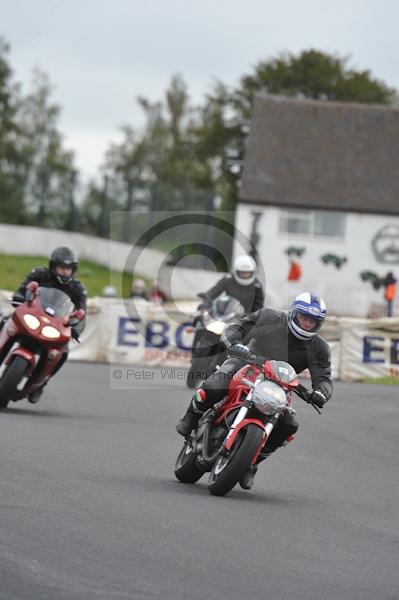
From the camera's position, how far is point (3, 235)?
54.0m

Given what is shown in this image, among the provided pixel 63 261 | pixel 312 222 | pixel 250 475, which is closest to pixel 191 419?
pixel 250 475

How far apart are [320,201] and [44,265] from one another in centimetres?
1103

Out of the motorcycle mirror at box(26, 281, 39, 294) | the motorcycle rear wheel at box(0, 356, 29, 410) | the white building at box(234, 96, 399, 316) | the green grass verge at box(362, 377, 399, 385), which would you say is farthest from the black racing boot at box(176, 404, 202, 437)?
the white building at box(234, 96, 399, 316)

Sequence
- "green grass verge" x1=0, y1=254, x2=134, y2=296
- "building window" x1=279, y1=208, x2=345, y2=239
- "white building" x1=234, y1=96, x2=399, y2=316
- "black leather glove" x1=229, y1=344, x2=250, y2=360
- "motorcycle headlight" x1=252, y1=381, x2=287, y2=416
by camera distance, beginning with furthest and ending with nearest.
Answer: "building window" x1=279, y1=208, x2=345, y2=239 → "white building" x1=234, y1=96, x2=399, y2=316 → "green grass verge" x1=0, y1=254, x2=134, y2=296 → "black leather glove" x1=229, y1=344, x2=250, y2=360 → "motorcycle headlight" x1=252, y1=381, x2=287, y2=416

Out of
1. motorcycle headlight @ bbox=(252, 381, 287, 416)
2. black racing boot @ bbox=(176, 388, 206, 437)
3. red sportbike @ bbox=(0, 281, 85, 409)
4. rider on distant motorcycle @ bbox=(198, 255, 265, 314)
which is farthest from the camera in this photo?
rider on distant motorcycle @ bbox=(198, 255, 265, 314)

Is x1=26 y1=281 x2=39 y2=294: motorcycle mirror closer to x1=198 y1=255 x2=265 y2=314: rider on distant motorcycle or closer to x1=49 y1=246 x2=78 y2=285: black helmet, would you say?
x1=49 y1=246 x2=78 y2=285: black helmet

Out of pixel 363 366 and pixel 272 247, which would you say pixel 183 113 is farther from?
pixel 363 366

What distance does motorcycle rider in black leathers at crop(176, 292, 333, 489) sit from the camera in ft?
32.2

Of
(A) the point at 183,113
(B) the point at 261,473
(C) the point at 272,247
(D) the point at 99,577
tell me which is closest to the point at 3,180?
(C) the point at 272,247

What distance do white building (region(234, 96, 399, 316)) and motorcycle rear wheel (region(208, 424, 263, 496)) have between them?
41.7 metres

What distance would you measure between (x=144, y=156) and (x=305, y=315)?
84344mm

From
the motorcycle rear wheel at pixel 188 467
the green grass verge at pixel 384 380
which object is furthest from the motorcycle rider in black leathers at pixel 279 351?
the green grass verge at pixel 384 380

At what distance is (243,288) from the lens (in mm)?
18016

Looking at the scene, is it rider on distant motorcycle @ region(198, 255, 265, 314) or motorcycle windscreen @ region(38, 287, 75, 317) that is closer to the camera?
motorcycle windscreen @ region(38, 287, 75, 317)
